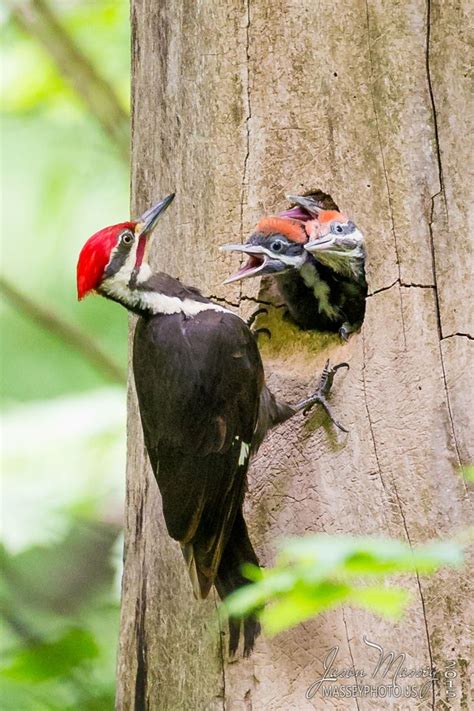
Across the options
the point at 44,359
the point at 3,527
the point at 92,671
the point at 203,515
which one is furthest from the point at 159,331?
the point at 44,359

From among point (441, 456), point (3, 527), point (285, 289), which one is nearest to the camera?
point (441, 456)

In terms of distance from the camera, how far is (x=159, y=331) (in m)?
2.71

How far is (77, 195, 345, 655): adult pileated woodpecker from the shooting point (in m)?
2.50

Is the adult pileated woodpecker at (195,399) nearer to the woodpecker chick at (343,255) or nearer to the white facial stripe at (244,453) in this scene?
the white facial stripe at (244,453)

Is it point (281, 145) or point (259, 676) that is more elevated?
point (281, 145)

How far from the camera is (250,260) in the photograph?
278 centimetres

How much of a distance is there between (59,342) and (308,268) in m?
1.89

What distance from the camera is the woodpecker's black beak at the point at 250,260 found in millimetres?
2699

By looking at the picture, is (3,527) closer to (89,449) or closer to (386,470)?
(89,449)

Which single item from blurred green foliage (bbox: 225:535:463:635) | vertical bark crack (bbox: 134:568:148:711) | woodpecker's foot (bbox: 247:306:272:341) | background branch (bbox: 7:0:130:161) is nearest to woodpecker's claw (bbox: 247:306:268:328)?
woodpecker's foot (bbox: 247:306:272:341)

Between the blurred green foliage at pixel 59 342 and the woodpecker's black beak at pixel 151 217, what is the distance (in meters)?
1.41

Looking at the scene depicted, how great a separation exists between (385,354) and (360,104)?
632mm

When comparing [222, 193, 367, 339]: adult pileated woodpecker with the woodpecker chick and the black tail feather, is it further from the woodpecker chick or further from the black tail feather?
the black tail feather
